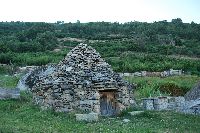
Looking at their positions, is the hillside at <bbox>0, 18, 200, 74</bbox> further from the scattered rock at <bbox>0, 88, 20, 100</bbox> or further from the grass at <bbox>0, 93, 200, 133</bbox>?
the grass at <bbox>0, 93, 200, 133</bbox>

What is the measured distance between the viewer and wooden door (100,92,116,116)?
21.2 m

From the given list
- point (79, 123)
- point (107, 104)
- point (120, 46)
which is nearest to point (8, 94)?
point (107, 104)

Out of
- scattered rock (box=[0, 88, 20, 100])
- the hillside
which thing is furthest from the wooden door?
the hillside

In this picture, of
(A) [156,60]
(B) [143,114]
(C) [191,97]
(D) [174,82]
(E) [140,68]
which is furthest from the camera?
(A) [156,60]

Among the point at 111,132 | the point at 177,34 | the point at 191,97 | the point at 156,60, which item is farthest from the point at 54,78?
the point at 177,34

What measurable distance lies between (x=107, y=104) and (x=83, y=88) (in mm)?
1582

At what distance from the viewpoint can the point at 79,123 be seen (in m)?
17.9

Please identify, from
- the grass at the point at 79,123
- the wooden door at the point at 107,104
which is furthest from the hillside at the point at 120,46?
the grass at the point at 79,123

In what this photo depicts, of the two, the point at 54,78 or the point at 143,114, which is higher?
the point at 54,78

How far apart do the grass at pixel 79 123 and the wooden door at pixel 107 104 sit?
1.11 m

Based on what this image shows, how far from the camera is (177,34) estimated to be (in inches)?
3418

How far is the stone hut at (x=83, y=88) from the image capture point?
2042 centimetres

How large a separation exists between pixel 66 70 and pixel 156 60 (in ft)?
122

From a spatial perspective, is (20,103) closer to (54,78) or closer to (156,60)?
(54,78)
